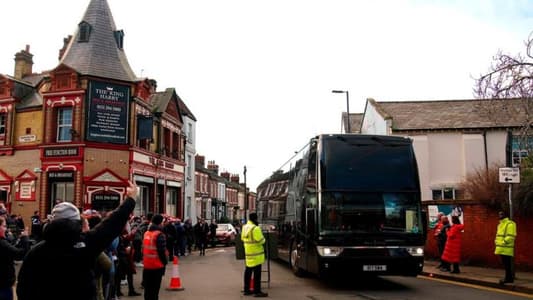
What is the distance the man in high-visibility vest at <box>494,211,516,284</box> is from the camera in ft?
41.2

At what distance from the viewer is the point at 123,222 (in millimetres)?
3949

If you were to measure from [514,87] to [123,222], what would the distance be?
14532mm

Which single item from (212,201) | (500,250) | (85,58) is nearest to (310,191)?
(500,250)

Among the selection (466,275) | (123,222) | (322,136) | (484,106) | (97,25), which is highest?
(97,25)

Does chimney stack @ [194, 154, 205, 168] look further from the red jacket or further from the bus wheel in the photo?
the red jacket

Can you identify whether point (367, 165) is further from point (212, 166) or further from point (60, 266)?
point (212, 166)

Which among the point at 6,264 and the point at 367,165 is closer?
the point at 6,264

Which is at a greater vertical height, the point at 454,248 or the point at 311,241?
the point at 311,241

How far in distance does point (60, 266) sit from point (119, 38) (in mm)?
30648

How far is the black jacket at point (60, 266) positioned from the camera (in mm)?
3531

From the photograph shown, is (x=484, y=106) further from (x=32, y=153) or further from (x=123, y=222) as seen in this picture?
(x=32, y=153)

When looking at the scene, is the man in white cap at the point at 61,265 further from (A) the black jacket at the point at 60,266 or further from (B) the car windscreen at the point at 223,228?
(B) the car windscreen at the point at 223,228

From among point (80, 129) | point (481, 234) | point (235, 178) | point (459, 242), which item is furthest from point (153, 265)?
point (235, 178)

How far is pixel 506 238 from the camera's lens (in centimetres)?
1284
